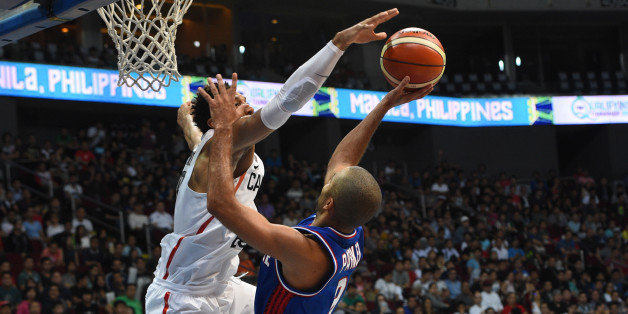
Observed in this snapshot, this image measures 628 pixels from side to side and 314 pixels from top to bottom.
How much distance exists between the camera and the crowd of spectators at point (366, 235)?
346 inches

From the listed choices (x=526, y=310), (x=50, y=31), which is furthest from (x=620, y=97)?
(x=50, y=31)

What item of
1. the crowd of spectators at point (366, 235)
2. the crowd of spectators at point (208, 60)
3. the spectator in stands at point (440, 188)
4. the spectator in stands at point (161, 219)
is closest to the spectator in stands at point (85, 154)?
the crowd of spectators at point (366, 235)

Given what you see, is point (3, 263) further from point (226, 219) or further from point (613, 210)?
point (613, 210)

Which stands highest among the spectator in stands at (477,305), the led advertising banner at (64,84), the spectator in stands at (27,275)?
the led advertising banner at (64,84)

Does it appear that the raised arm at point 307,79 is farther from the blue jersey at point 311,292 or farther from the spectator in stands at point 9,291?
the spectator in stands at point 9,291

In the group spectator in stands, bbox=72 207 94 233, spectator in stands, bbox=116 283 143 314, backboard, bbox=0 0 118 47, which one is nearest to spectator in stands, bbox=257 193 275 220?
spectator in stands, bbox=72 207 94 233

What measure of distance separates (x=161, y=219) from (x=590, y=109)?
13505 millimetres

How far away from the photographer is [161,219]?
10656 mm

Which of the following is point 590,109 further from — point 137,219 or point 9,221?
point 9,221

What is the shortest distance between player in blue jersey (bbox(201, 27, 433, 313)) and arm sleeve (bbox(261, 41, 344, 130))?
1.25ft

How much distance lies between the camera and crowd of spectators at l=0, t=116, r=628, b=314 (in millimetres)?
8781

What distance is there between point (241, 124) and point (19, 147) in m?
9.35

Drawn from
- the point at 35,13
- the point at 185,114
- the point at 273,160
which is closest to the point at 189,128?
the point at 185,114

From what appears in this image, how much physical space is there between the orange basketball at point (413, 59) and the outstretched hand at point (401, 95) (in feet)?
0.12
